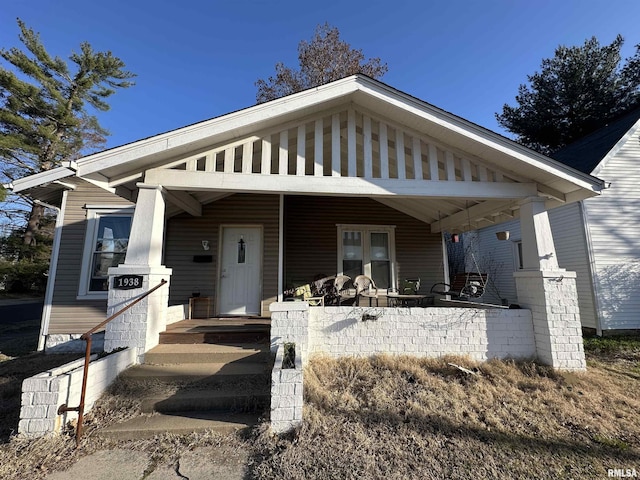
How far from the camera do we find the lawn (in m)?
2.45

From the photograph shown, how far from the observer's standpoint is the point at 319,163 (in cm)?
456

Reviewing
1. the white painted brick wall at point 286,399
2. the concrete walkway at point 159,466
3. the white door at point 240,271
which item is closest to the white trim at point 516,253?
the white door at point 240,271

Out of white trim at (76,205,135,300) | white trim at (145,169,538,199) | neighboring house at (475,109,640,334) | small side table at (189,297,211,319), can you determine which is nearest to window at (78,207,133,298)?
white trim at (76,205,135,300)

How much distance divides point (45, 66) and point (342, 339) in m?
22.5

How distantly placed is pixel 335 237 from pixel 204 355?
430cm

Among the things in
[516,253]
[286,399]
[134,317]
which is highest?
[516,253]

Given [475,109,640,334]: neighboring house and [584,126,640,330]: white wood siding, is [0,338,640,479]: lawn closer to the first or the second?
[475,109,640,334]: neighboring house

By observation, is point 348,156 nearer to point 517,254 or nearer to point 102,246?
point 102,246

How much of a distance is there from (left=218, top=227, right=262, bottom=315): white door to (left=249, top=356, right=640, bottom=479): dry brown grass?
2.62m

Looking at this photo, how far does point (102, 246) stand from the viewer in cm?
633

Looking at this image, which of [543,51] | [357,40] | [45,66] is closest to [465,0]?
[357,40]

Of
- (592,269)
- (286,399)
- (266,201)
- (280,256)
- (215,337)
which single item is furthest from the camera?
(592,269)

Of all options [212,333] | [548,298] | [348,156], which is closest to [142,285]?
[212,333]

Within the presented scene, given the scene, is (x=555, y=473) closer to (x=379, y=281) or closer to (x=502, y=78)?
(x=379, y=281)
